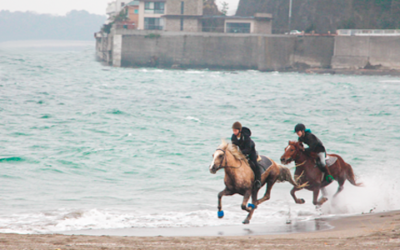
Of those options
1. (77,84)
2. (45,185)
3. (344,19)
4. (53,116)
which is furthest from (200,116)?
(344,19)

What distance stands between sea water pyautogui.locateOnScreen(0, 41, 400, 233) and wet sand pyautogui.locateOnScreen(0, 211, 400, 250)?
6.58 ft

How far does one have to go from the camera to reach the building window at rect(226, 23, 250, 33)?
273ft

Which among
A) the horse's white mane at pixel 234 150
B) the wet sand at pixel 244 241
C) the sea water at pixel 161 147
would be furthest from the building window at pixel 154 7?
the wet sand at pixel 244 241

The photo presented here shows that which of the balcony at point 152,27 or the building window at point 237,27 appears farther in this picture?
the balcony at point 152,27

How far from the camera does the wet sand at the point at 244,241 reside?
23.4 ft

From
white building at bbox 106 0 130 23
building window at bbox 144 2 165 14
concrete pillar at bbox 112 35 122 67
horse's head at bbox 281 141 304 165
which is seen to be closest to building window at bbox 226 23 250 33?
building window at bbox 144 2 165 14

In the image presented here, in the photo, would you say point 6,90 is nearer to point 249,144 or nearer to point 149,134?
point 149,134

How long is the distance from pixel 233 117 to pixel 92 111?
37.6 ft

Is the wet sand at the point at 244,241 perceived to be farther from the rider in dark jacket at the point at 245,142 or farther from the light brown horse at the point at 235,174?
the rider in dark jacket at the point at 245,142

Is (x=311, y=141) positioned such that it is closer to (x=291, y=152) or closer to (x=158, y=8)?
(x=291, y=152)

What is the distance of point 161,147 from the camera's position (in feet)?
74.8

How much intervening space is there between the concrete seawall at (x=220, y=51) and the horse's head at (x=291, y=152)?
228ft

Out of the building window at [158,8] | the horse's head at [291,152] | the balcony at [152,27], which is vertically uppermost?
the building window at [158,8]

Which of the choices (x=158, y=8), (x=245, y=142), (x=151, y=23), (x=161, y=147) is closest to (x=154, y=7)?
(x=158, y=8)
